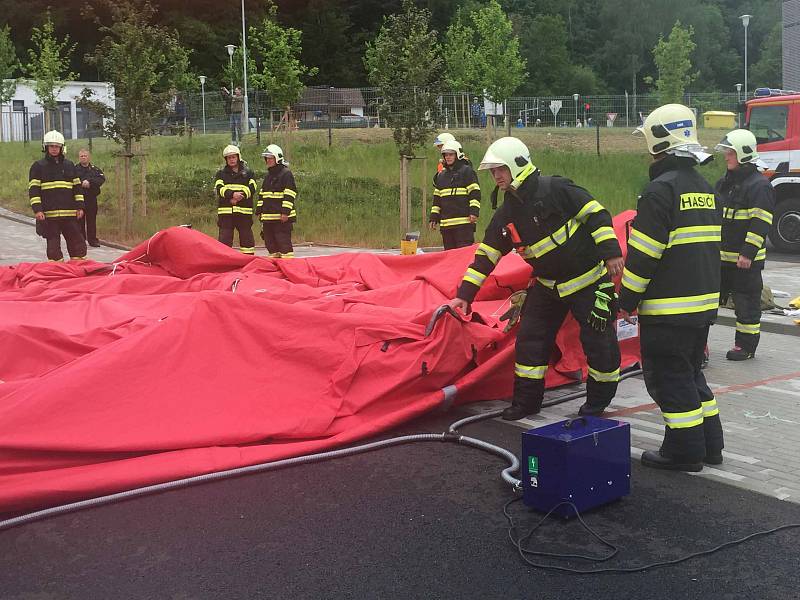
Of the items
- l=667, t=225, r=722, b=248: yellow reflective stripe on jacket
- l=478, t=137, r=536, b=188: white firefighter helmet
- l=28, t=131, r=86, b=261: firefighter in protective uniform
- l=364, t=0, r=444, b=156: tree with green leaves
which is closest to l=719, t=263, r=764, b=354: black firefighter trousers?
l=478, t=137, r=536, b=188: white firefighter helmet

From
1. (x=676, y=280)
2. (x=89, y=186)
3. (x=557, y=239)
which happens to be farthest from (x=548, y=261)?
(x=89, y=186)

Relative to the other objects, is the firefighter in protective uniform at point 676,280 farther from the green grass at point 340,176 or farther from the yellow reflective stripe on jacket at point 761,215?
the green grass at point 340,176

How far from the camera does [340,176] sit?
2439cm

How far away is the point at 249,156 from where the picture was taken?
26.9 meters

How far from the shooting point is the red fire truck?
15.9m

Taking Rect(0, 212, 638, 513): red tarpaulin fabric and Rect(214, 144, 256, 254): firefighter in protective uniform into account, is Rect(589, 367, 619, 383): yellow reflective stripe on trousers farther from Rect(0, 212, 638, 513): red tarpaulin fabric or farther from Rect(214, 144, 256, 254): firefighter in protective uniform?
Rect(214, 144, 256, 254): firefighter in protective uniform

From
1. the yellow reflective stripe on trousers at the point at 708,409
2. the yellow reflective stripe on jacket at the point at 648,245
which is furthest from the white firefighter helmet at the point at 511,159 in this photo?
the yellow reflective stripe on trousers at the point at 708,409

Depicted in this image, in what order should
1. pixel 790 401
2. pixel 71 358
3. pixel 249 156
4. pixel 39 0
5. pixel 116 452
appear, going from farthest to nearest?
1. pixel 39 0
2. pixel 249 156
3. pixel 790 401
4. pixel 71 358
5. pixel 116 452

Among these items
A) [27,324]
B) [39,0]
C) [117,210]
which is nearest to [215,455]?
[27,324]

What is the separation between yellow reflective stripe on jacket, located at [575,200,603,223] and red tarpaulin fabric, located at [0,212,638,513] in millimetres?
1157

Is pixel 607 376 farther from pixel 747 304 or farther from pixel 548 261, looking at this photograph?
pixel 747 304

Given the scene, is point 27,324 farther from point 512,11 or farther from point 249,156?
point 512,11

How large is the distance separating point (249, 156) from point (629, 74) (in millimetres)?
63184

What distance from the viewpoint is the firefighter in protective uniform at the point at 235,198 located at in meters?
12.6
